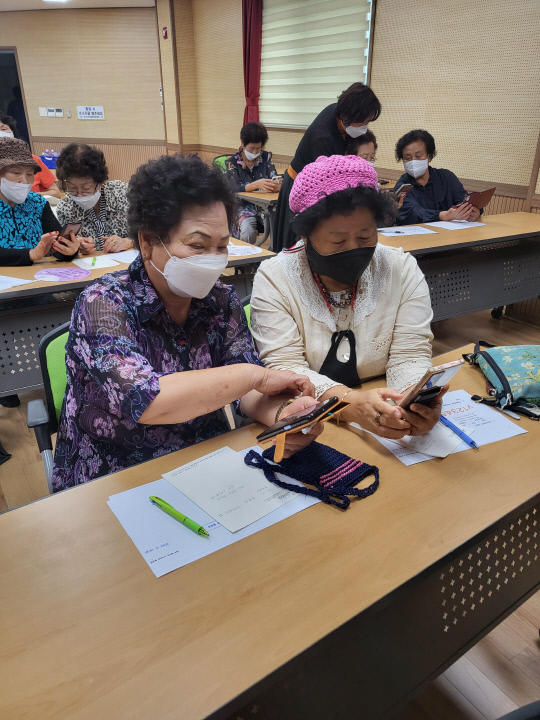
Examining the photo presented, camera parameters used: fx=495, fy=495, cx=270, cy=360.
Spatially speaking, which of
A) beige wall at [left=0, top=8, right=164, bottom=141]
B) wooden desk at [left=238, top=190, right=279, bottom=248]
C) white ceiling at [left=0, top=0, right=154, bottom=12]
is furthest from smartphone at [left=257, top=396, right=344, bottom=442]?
beige wall at [left=0, top=8, right=164, bottom=141]

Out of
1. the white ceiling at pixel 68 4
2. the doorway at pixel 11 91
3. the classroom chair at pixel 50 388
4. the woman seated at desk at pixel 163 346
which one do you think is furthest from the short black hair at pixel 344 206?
the doorway at pixel 11 91

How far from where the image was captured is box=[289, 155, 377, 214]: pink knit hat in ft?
4.54

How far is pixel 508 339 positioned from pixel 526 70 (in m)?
2.05

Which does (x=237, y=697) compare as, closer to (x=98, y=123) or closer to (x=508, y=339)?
(x=508, y=339)

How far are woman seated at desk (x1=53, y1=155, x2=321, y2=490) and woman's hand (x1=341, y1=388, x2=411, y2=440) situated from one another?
0.13 meters

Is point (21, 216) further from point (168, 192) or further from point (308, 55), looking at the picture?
point (308, 55)

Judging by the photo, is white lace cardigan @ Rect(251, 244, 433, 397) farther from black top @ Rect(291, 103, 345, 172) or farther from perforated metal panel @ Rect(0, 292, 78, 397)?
black top @ Rect(291, 103, 345, 172)

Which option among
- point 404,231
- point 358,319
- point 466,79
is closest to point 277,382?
point 358,319

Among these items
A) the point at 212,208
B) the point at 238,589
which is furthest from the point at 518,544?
the point at 212,208

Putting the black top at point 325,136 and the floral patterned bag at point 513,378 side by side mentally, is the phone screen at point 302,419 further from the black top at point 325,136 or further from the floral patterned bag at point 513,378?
the black top at point 325,136

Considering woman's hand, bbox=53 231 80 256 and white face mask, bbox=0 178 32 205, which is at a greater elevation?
white face mask, bbox=0 178 32 205

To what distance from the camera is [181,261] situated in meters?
1.15

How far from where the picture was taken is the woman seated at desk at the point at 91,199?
273 centimetres

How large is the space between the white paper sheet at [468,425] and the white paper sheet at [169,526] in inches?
11.6
